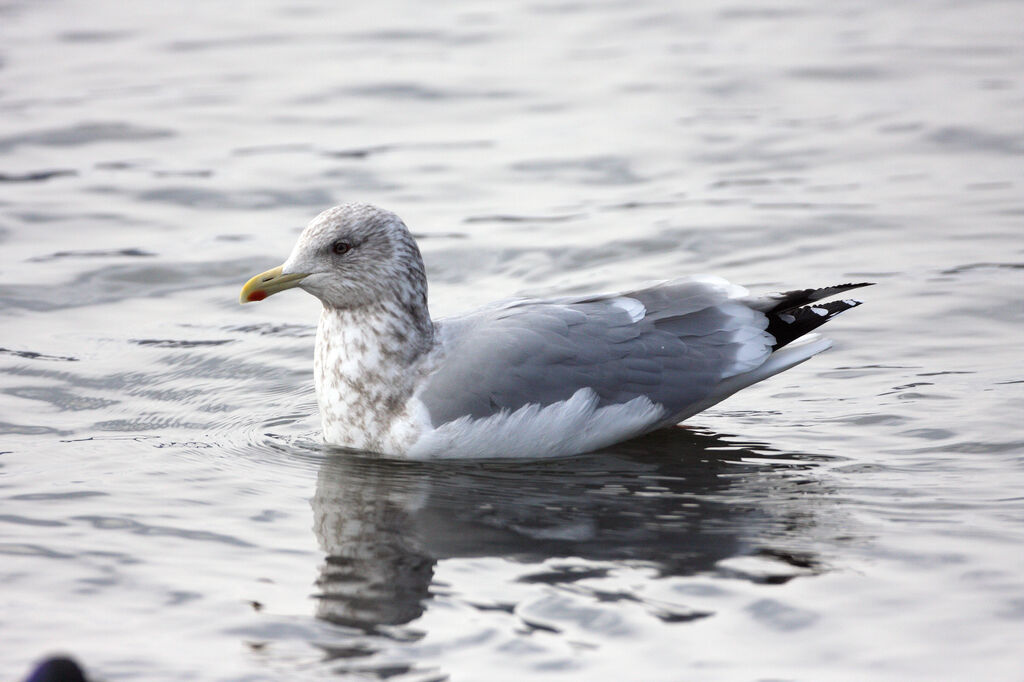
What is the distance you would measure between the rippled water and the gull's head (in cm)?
82

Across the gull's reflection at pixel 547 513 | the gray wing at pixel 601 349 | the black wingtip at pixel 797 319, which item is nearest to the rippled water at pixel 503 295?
the gull's reflection at pixel 547 513

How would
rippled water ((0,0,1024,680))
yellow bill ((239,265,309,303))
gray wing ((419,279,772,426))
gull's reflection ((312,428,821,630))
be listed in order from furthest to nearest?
yellow bill ((239,265,309,303)) < gray wing ((419,279,772,426)) < gull's reflection ((312,428,821,630)) < rippled water ((0,0,1024,680))

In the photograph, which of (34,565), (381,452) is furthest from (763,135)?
(34,565)

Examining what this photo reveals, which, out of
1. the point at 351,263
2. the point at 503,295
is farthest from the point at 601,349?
the point at 503,295

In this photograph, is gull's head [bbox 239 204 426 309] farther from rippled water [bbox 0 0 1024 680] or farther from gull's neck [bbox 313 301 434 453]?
rippled water [bbox 0 0 1024 680]

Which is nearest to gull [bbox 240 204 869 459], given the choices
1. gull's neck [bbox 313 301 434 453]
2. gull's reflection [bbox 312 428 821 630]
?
gull's neck [bbox 313 301 434 453]

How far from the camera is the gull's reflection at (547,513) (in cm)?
565

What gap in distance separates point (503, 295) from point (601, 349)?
250cm

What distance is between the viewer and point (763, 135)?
11805 mm

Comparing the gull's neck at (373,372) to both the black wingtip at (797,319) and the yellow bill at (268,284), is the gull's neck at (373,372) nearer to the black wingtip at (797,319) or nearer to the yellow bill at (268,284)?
the yellow bill at (268,284)

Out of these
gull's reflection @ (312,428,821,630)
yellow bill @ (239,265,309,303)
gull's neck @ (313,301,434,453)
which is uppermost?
yellow bill @ (239,265,309,303)

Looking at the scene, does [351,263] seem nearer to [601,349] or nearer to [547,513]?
[601,349]

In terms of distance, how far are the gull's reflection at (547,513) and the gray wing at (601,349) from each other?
1.05 feet

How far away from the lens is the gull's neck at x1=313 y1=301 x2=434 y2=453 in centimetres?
682
